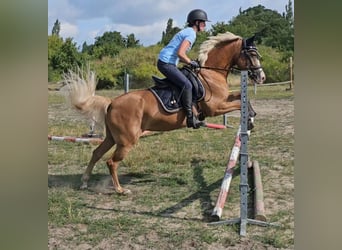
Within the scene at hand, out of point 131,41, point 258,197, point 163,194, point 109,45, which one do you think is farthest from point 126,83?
point 258,197

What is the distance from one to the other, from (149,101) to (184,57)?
26cm

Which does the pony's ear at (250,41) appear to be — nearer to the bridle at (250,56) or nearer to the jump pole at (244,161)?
the bridle at (250,56)

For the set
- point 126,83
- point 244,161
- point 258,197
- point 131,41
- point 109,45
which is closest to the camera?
point 244,161

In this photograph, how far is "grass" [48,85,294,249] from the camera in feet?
4.64

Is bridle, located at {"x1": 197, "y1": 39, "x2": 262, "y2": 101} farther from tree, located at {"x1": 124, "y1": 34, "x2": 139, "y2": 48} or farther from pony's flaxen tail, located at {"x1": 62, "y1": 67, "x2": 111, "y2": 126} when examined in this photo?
pony's flaxen tail, located at {"x1": 62, "y1": 67, "x2": 111, "y2": 126}

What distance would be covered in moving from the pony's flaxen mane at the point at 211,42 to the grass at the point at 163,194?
41 centimetres

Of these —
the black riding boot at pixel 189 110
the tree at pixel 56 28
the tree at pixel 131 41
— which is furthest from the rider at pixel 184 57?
the tree at pixel 56 28

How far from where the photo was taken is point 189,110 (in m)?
1.84

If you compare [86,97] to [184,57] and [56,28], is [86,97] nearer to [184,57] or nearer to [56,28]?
[56,28]

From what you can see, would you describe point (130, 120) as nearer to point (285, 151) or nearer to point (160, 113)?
point (160, 113)

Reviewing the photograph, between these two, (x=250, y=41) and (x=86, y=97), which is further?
(x=86, y=97)

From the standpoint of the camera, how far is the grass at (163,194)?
1.42 metres

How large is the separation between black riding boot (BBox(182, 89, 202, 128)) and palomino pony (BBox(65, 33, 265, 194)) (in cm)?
3

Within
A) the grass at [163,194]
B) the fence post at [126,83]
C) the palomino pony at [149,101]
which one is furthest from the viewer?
the fence post at [126,83]
